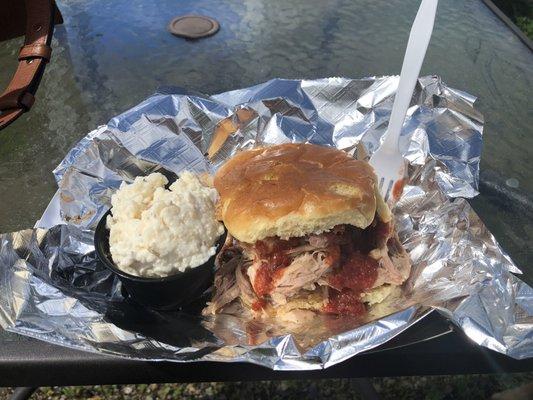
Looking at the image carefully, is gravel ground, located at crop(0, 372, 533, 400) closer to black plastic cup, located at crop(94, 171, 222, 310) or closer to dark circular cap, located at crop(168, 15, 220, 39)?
black plastic cup, located at crop(94, 171, 222, 310)

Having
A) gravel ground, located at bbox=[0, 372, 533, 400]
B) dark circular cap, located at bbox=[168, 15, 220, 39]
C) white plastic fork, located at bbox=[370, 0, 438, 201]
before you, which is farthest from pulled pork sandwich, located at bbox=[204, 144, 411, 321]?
dark circular cap, located at bbox=[168, 15, 220, 39]

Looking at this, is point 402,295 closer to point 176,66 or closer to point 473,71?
point 473,71

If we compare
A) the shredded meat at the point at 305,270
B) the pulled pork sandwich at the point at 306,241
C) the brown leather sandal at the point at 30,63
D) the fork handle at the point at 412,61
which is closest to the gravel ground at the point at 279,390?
the pulled pork sandwich at the point at 306,241

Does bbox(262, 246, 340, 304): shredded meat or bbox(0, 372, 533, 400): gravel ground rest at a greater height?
bbox(262, 246, 340, 304): shredded meat

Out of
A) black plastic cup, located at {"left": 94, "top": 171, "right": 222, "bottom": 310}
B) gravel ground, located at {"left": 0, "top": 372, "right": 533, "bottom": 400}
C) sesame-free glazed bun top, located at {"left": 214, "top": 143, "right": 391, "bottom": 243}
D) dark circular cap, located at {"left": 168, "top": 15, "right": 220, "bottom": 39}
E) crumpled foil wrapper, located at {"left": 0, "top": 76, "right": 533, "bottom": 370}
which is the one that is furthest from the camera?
dark circular cap, located at {"left": 168, "top": 15, "right": 220, "bottom": 39}

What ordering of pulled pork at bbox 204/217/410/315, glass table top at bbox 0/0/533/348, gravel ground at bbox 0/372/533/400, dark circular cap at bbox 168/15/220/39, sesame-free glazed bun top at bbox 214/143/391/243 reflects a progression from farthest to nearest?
dark circular cap at bbox 168/15/220/39 < gravel ground at bbox 0/372/533/400 < glass table top at bbox 0/0/533/348 < pulled pork at bbox 204/217/410/315 < sesame-free glazed bun top at bbox 214/143/391/243

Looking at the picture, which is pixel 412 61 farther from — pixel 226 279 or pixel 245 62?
pixel 245 62

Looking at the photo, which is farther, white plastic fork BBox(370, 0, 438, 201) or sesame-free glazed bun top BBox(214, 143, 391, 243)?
white plastic fork BBox(370, 0, 438, 201)
